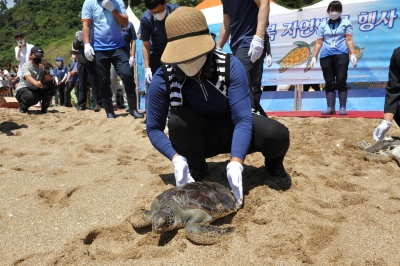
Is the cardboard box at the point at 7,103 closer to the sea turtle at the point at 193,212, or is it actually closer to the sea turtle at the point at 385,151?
the sea turtle at the point at 193,212

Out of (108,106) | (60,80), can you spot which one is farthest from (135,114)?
(60,80)

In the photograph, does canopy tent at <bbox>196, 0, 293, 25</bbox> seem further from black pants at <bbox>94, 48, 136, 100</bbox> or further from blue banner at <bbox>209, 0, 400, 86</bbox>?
black pants at <bbox>94, 48, 136, 100</bbox>

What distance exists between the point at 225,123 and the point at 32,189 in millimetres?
1301

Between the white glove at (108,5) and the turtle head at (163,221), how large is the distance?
3.57 metres

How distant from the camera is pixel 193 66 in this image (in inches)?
74.5

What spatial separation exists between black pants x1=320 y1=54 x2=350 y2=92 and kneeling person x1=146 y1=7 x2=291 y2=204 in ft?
9.40

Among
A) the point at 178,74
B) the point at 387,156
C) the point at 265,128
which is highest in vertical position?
the point at 178,74

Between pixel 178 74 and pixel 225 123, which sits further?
pixel 225 123

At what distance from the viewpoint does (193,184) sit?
1.91m

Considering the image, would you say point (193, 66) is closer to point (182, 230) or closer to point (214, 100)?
point (214, 100)

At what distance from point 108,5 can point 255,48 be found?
257 centimetres

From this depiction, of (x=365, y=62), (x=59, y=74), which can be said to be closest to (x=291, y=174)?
(x=365, y=62)

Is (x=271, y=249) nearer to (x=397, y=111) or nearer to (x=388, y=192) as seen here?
(x=388, y=192)

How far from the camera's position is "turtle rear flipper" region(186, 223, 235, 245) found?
5.17 feet
